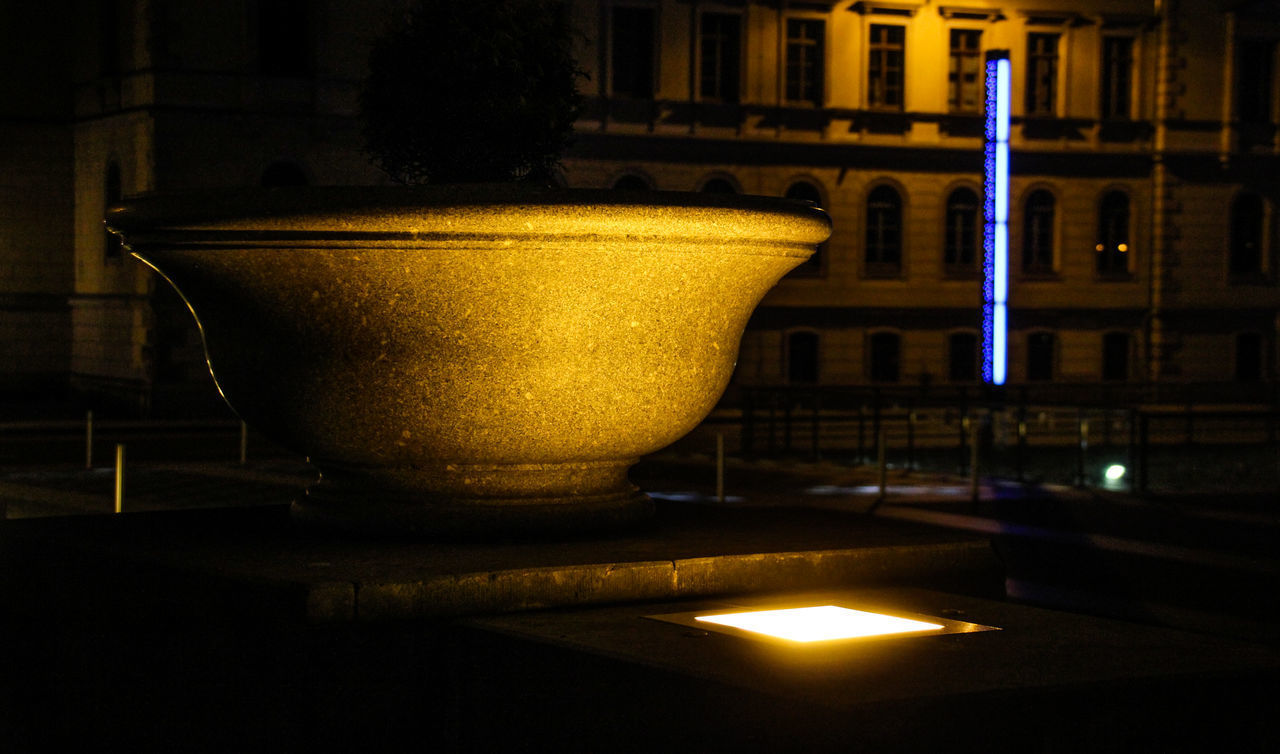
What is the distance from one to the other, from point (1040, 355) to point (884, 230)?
14.7 ft

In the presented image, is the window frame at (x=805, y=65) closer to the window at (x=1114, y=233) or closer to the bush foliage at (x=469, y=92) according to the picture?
the window at (x=1114, y=233)

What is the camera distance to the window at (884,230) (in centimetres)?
3947

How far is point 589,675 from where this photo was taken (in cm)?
597

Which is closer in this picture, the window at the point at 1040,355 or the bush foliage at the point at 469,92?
the bush foliage at the point at 469,92

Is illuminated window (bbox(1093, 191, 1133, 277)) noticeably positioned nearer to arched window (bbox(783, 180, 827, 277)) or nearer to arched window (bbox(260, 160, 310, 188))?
arched window (bbox(783, 180, 827, 277))

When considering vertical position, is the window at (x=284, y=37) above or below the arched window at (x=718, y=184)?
above

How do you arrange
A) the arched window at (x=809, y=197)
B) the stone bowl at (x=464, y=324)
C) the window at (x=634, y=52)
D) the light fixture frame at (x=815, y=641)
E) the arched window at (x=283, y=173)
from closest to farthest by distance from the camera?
the light fixture frame at (x=815, y=641), the stone bowl at (x=464, y=324), the arched window at (x=283, y=173), the window at (x=634, y=52), the arched window at (x=809, y=197)

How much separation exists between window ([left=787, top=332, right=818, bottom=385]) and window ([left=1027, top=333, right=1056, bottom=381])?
5042mm

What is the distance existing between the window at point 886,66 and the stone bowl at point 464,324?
32.3m

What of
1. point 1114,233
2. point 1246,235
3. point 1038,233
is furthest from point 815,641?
point 1246,235

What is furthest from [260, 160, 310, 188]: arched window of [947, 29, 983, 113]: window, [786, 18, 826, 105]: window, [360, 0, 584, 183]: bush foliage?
[360, 0, 584, 183]: bush foliage

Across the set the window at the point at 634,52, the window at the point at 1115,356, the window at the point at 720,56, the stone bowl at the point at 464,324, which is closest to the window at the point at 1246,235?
the window at the point at 1115,356

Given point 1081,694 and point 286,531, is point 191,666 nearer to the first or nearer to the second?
point 286,531

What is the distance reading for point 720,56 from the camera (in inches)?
1522
